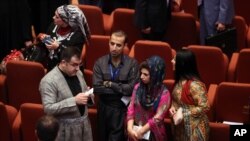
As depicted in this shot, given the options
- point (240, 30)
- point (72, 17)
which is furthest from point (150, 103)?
point (240, 30)

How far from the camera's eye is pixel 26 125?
380 cm

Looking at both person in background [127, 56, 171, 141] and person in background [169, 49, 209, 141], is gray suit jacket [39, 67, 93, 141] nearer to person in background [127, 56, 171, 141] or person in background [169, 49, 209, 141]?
person in background [127, 56, 171, 141]

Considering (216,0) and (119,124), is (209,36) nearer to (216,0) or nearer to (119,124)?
(216,0)

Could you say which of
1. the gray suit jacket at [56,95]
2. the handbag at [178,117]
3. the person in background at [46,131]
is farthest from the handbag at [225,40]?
the person in background at [46,131]

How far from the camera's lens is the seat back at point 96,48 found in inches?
175

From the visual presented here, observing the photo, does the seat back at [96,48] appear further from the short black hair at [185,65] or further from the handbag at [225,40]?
the short black hair at [185,65]

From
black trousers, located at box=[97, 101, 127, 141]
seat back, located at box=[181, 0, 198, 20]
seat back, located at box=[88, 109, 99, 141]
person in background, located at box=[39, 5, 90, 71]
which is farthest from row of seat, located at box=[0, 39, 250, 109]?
seat back, located at box=[181, 0, 198, 20]

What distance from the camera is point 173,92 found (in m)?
3.59

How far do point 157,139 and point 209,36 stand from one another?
1.27 meters

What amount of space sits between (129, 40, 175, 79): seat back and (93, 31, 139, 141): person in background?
0.42 metres

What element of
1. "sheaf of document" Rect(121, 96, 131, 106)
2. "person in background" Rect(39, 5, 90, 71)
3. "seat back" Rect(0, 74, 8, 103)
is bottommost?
"seat back" Rect(0, 74, 8, 103)

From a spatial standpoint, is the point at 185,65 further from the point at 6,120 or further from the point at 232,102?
the point at 6,120

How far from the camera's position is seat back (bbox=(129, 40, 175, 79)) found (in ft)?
14.0

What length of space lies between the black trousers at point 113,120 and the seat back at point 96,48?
665 mm
